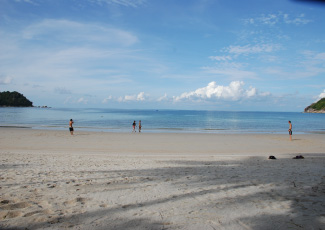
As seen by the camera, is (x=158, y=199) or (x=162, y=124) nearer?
(x=158, y=199)

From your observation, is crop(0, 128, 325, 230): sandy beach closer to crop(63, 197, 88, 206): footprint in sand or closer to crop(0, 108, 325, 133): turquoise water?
crop(63, 197, 88, 206): footprint in sand

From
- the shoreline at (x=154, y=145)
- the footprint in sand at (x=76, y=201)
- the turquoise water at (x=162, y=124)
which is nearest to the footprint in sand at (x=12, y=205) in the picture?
the footprint in sand at (x=76, y=201)

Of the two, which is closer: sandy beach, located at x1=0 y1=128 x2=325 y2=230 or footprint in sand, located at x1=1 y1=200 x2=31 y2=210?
sandy beach, located at x1=0 y1=128 x2=325 y2=230

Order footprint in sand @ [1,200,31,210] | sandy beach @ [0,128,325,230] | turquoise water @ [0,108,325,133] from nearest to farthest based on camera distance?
sandy beach @ [0,128,325,230]
footprint in sand @ [1,200,31,210]
turquoise water @ [0,108,325,133]

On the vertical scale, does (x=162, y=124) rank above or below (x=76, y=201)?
below

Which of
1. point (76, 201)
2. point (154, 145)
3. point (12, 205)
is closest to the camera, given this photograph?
point (12, 205)

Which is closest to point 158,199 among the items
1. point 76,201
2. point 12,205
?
point 76,201

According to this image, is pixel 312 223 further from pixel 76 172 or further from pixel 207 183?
pixel 76 172

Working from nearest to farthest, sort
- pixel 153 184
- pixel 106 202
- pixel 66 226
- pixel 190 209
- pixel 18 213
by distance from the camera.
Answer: pixel 66 226 → pixel 18 213 → pixel 190 209 → pixel 106 202 → pixel 153 184

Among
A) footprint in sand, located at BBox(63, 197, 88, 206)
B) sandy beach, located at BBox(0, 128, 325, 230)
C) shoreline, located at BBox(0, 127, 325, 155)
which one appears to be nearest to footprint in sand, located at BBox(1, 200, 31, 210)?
sandy beach, located at BBox(0, 128, 325, 230)

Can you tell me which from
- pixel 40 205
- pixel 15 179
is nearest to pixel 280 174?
pixel 40 205

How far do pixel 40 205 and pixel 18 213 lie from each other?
464mm

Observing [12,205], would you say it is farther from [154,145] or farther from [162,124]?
[162,124]

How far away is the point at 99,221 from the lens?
392cm
